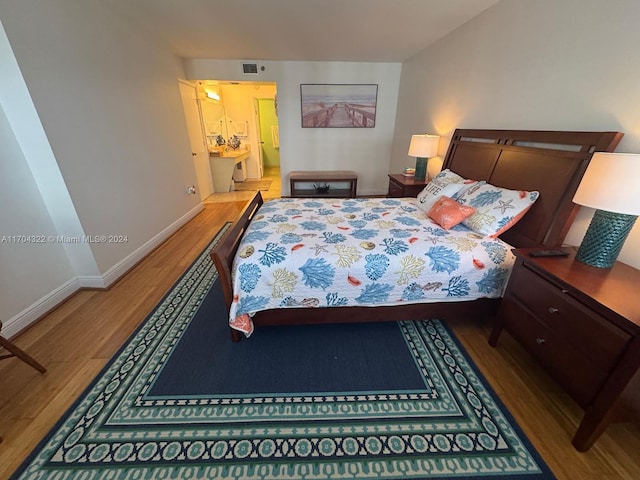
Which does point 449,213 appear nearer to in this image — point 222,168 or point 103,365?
point 103,365

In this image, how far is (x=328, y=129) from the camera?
4680 mm

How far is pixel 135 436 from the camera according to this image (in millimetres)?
1197

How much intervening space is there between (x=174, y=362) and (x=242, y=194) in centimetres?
419

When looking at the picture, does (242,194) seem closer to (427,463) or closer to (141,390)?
(141,390)

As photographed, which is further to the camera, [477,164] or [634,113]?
[477,164]

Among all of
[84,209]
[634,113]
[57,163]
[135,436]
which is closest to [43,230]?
[84,209]

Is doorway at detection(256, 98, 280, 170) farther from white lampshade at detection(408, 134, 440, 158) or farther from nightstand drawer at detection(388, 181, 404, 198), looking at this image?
white lampshade at detection(408, 134, 440, 158)

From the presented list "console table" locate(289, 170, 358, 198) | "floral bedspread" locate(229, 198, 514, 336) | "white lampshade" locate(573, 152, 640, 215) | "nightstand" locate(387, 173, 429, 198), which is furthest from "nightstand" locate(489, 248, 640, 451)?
"console table" locate(289, 170, 358, 198)

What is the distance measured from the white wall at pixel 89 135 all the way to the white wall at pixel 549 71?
3.52 m

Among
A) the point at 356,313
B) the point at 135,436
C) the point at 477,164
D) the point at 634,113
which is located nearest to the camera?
the point at 135,436

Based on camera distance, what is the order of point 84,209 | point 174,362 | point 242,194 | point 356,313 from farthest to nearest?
point 242,194 < point 84,209 < point 356,313 < point 174,362

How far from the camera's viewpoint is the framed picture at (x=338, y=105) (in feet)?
14.4

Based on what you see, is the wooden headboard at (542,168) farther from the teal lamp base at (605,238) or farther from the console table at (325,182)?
the console table at (325,182)

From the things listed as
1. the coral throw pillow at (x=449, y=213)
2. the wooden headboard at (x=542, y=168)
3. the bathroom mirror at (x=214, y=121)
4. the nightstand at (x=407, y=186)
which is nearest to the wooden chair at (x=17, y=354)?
the coral throw pillow at (x=449, y=213)
